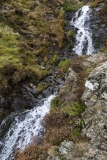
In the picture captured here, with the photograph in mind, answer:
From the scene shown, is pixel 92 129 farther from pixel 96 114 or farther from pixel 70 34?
pixel 70 34

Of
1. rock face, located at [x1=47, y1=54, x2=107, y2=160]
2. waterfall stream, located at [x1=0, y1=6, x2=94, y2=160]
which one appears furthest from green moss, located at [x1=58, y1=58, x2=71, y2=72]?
rock face, located at [x1=47, y1=54, x2=107, y2=160]

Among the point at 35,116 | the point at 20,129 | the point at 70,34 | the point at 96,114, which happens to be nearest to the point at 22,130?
the point at 20,129

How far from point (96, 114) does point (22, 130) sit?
570 cm

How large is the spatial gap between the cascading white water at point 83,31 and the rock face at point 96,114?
12.1m

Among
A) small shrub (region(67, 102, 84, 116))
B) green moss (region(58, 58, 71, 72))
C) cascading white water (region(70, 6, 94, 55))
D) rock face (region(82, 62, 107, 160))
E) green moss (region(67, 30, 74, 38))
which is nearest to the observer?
rock face (region(82, 62, 107, 160))

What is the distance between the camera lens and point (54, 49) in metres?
24.6

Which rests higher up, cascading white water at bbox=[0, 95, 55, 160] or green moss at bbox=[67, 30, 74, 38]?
green moss at bbox=[67, 30, 74, 38]

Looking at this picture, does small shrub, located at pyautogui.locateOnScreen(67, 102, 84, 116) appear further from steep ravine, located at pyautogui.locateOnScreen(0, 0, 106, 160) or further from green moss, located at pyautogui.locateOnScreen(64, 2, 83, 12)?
green moss, located at pyautogui.locateOnScreen(64, 2, 83, 12)

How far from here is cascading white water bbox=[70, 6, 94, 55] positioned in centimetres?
2508

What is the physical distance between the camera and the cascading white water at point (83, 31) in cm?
2508

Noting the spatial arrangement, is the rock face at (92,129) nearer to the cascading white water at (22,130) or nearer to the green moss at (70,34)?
the cascading white water at (22,130)

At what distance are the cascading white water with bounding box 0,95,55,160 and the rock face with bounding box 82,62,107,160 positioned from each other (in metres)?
3.82

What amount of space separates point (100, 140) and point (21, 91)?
9.27 meters

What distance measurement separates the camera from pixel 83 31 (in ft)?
92.3
